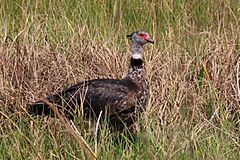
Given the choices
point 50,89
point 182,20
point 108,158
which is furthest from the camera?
point 182,20

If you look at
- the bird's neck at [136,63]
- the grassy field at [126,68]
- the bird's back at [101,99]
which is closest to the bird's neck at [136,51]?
the bird's neck at [136,63]

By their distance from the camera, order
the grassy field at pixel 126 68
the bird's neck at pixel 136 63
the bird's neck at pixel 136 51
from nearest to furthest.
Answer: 1. the grassy field at pixel 126 68
2. the bird's neck at pixel 136 63
3. the bird's neck at pixel 136 51

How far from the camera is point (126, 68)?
5.73m

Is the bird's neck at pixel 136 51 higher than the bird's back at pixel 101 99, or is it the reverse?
the bird's neck at pixel 136 51

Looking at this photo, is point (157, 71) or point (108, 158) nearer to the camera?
point (108, 158)

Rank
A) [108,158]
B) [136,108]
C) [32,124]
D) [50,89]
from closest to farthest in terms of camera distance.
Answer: [108,158] < [32,124] < [136,108] < [50,89]

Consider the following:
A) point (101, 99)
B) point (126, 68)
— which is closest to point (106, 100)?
point (101, 99)

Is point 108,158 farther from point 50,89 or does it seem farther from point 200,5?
point 200,5

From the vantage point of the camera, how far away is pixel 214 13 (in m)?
7.02


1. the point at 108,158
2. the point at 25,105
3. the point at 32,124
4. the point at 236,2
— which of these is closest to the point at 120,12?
the point at 236,2

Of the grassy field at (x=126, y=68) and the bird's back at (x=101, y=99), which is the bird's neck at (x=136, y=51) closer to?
the grassy field at (x=126, y=68)

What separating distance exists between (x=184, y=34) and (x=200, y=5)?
2.80ft

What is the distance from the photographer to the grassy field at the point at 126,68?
4.18 meters

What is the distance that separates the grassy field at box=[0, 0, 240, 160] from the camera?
4.18m
